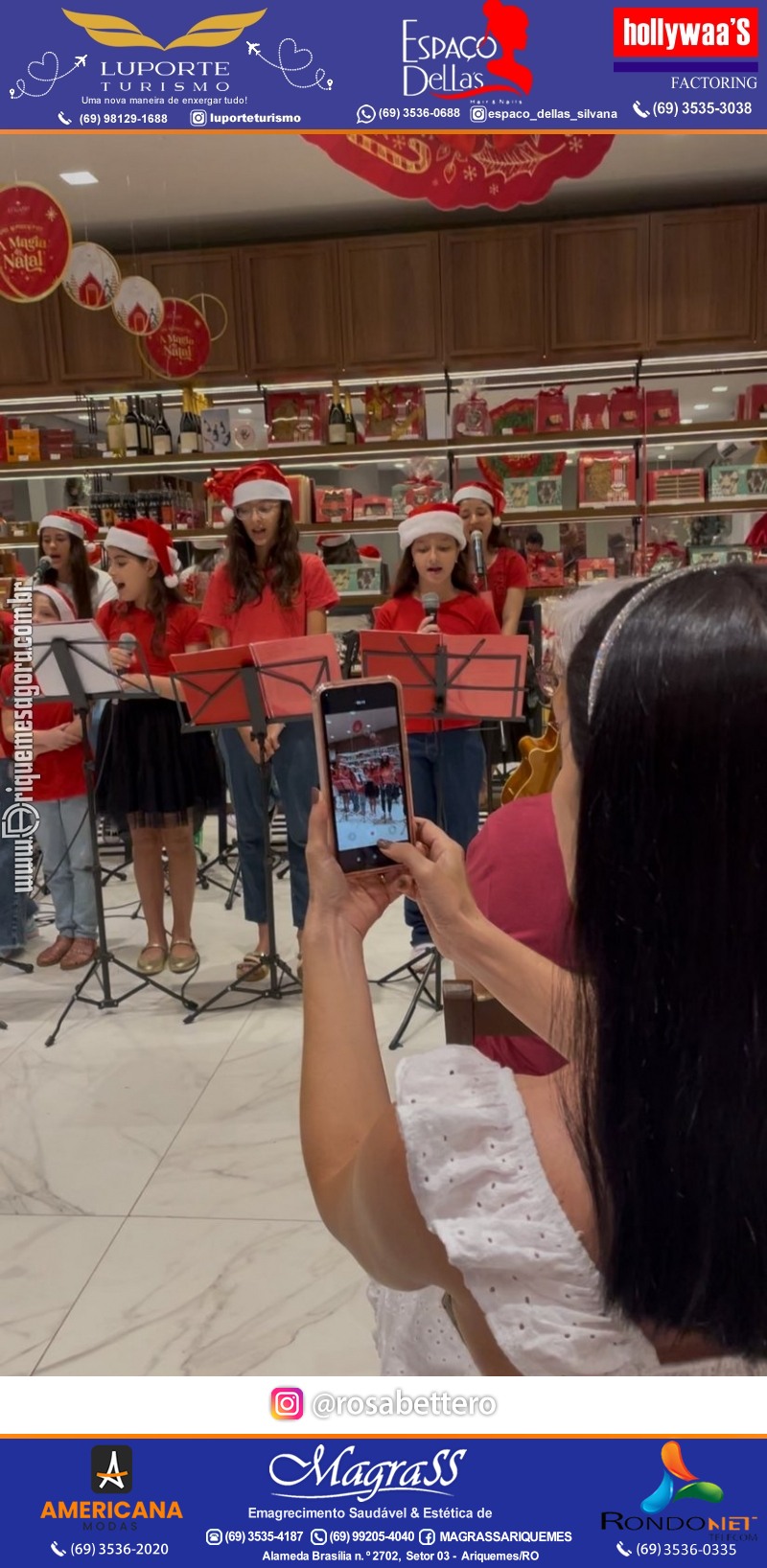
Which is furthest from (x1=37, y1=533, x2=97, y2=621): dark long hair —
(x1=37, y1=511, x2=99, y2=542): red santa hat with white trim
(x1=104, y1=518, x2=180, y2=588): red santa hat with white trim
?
(x1=104, y1=518, x2=180, y2=588): red santa hat with white trim

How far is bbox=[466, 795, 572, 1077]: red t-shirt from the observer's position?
1.32 metres

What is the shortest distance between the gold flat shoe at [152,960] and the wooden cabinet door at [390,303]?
3.57 meters

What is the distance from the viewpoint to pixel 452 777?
10.8 ft

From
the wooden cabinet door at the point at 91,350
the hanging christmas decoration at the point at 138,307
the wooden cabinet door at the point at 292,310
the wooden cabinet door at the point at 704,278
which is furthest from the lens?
the wooden cabinet door at the point at 91,350

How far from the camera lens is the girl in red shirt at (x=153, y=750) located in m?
3.35

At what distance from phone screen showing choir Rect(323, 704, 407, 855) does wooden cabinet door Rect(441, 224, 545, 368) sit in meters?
5.07

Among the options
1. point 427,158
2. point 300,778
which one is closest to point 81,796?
point 300,778

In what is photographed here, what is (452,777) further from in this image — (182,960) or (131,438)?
(131,438)

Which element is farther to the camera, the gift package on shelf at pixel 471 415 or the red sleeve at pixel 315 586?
the gift package on shelf at pixel 471 415

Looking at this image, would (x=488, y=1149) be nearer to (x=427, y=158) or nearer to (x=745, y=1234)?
(x=745, y=1234)

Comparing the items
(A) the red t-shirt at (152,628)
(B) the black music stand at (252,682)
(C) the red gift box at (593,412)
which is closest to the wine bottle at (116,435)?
(C) the red gift box at (593,412)
